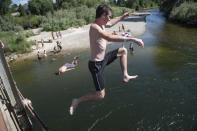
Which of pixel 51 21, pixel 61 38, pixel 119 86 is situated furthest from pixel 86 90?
pixel 51 21

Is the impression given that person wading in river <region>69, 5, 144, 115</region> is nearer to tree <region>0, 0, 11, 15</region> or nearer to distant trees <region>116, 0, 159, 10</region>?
tree <region>0, 0, 11, 15</region>

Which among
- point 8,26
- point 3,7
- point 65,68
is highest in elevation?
point 3,7

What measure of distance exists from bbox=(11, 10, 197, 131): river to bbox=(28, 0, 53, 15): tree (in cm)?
4511

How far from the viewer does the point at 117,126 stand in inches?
407

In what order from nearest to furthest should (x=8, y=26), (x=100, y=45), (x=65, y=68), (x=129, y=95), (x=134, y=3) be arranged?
1. (x=100, y=45)
2. (x=65, y=68)
3. (x=129, y=95)
4. (x=8, y=26)
5. (x=134, y=3)

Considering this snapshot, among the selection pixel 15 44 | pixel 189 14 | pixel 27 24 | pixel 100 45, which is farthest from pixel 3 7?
pixel 100 45

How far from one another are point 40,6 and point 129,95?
189 feet

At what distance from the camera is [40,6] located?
62.8 metres

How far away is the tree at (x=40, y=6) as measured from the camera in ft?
204

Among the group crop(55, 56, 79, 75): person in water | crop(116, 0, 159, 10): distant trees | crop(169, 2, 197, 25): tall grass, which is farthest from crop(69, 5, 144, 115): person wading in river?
crop(116, 0, 159, 10): distant trees

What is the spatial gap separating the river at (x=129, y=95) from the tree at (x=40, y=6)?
45113 millimetres

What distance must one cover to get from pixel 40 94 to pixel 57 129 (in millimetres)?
5139

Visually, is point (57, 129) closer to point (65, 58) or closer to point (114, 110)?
point (114, 110)

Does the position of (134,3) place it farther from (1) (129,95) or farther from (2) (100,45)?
(2) (100,45)
